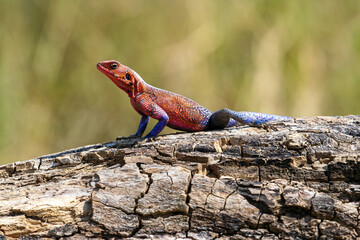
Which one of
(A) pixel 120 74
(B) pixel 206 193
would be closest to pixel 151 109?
(A) pixel 120 74

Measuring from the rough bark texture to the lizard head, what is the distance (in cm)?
96

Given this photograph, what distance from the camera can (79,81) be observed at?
495 cm

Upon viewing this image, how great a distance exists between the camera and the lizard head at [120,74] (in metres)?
3.27

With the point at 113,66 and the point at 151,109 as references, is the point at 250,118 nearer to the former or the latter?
the point at 151,109

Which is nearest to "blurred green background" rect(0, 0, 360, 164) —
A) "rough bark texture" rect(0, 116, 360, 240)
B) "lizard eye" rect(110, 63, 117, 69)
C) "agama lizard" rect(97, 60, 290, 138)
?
"agama lizard" rect(97, 60, 290, 138)

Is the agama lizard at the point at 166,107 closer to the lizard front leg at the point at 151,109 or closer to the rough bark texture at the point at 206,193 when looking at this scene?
the lizard front leg at the point at 151,109

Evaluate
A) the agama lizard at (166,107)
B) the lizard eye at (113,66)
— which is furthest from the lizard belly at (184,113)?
the lizard eye at (113,66)

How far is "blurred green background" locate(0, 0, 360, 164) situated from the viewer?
4883 mm

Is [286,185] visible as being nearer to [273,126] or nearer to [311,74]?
[273,126]

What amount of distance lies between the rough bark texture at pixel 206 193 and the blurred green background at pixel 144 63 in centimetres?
247

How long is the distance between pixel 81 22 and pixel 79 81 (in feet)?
2.61

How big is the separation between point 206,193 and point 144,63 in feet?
10.6

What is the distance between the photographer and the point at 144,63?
5.03 m

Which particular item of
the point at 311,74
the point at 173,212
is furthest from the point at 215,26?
the point at 173,212
